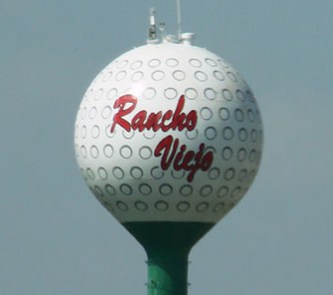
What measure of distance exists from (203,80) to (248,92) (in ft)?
5.76

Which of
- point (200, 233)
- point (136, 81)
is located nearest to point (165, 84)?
point (136, 81)

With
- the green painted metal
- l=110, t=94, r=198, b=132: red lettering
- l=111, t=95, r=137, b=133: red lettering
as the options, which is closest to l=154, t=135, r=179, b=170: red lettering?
l=110, t=94, r=198, b=132: red lettering

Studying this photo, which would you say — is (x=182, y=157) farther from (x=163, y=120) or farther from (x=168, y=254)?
(x=168, y=254)

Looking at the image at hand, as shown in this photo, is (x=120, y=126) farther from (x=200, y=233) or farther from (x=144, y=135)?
(x=200, y=233)

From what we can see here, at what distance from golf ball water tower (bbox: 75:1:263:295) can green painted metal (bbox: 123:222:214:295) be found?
26 mm

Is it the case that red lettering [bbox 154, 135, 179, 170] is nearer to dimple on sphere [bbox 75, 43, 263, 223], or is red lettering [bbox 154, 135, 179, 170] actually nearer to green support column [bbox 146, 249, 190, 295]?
dimple on sphere [bbox 75, 43, 263, 223]

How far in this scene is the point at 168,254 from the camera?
51.0m

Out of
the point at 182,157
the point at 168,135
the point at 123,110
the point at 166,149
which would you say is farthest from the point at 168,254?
the point at 123,110

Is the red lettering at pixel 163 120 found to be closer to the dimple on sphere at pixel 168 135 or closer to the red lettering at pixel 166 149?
the dimple on sphere at pixel 168 135

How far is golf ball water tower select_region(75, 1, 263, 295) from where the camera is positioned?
1934 inches

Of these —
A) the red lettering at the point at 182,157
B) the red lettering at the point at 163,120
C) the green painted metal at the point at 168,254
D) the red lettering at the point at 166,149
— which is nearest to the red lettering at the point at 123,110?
the red lettering at the point at 163,120

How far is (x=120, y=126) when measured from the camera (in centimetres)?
4925

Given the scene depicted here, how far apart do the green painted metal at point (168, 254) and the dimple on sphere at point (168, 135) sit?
429 mm

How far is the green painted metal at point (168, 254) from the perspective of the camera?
50.5m
